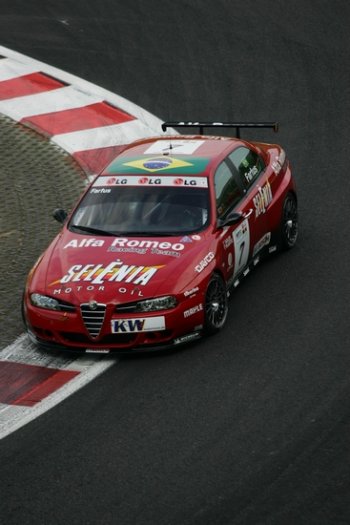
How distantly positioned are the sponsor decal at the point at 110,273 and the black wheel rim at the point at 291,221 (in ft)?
8.95

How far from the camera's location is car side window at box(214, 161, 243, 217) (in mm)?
11977

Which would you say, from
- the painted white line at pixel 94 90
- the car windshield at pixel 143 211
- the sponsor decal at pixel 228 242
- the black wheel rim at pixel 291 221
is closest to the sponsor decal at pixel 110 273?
the car windshield at pixel 143 211

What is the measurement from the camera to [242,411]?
9664 millimetres

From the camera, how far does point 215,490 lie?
331 inches

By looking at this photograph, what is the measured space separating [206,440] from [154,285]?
1.98 m

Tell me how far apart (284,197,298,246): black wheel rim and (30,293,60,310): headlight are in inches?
132

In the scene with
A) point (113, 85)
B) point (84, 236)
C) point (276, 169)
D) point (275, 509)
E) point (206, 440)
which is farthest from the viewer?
point (113, 85)

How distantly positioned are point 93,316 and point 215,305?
1.20m

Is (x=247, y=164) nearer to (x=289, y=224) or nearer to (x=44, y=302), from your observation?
(x=289, y=224)

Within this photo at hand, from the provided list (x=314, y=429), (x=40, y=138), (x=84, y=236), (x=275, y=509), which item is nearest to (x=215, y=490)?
(x=275, y=509)

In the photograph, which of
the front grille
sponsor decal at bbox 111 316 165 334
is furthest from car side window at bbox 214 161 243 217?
the front grille

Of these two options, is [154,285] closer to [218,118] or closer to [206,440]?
[206,440]

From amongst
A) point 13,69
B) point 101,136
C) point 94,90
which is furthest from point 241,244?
point 13,69

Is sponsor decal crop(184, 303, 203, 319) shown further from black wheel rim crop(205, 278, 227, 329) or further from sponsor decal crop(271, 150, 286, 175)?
sponsor decal crop(271, 150, 286, 175)
